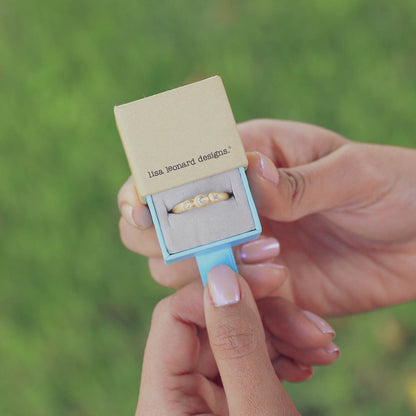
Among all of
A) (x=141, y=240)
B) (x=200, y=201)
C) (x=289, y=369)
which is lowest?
(x=289, y=369)

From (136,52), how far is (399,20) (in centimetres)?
117

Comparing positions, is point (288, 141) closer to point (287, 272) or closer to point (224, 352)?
point (287, 272)

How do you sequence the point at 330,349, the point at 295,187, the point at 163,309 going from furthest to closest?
the point at 330,349 → the point at 163,309 → the point at 295,187

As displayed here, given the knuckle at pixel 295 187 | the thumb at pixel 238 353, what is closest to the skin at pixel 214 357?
the thumb at pixel 238 353

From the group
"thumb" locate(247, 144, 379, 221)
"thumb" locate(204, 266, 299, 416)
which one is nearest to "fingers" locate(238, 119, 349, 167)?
"thumb" locate(247, 144, 379, 221)

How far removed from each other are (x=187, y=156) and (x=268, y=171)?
0.21 meters

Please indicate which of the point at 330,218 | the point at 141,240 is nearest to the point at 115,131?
the point at 141,240

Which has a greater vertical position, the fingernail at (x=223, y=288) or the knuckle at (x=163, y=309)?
the fingernail at (x=223, y=288)

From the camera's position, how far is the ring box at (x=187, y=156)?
0.89m

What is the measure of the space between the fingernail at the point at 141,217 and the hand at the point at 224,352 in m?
0.19

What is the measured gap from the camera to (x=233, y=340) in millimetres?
961

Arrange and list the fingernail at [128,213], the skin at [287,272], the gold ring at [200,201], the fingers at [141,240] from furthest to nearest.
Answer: the fingers at [141,240] → the fingernail at [128,213] → the skin at [287,272] → the gold ring at [200,201]

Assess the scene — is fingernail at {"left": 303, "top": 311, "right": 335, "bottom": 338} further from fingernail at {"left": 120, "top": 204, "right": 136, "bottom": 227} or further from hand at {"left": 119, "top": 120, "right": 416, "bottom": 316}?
fingernail at {"left": 120, "top": 204, "right": 136, "bottom": 227}

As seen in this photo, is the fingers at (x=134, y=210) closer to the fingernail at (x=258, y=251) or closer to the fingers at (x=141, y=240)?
the fingers at (x=141, y=240)
